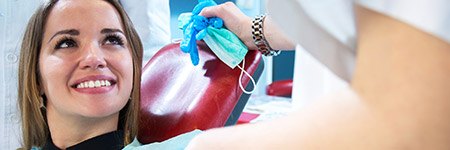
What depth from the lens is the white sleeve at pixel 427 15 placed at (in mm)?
290

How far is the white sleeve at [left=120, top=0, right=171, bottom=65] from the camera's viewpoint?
181 centimetres

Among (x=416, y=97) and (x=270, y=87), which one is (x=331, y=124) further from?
(x=270, y=87)

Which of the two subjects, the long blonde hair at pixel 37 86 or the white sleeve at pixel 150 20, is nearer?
the long blonde hair at pixel 37 86

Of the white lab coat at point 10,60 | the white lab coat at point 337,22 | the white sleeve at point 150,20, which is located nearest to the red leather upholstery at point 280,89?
the white sleeve at point 150,20

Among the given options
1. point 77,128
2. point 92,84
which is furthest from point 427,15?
point 77,128

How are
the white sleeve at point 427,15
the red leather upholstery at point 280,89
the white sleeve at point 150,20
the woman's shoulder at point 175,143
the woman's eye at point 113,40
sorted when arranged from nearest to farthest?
the white sleeve at point 427,15 → the woman's shoulder at point 175,143 → the woman's eye at point 113,40 → the white sleeve at point 150,20 → the red leather upholstery at point 280,89

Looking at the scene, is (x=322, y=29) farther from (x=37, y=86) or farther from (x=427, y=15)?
(x=37, y=86)

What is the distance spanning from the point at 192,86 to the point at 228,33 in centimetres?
18

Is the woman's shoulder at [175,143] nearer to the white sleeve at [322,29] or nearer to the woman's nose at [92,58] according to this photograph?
the woman's nose at [92,58]

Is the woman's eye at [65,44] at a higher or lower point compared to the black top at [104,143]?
higher

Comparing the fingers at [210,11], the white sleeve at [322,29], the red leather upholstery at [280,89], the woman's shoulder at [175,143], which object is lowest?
the red leather upholstery at [280,89]

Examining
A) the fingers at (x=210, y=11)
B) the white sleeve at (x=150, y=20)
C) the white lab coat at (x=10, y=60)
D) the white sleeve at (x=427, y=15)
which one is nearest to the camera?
the white sleeve at (x=427, y=15)

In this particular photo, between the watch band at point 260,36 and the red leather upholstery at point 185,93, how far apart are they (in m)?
0.05

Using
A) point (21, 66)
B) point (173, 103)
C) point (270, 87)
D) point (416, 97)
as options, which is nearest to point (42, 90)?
point (21, 66)
